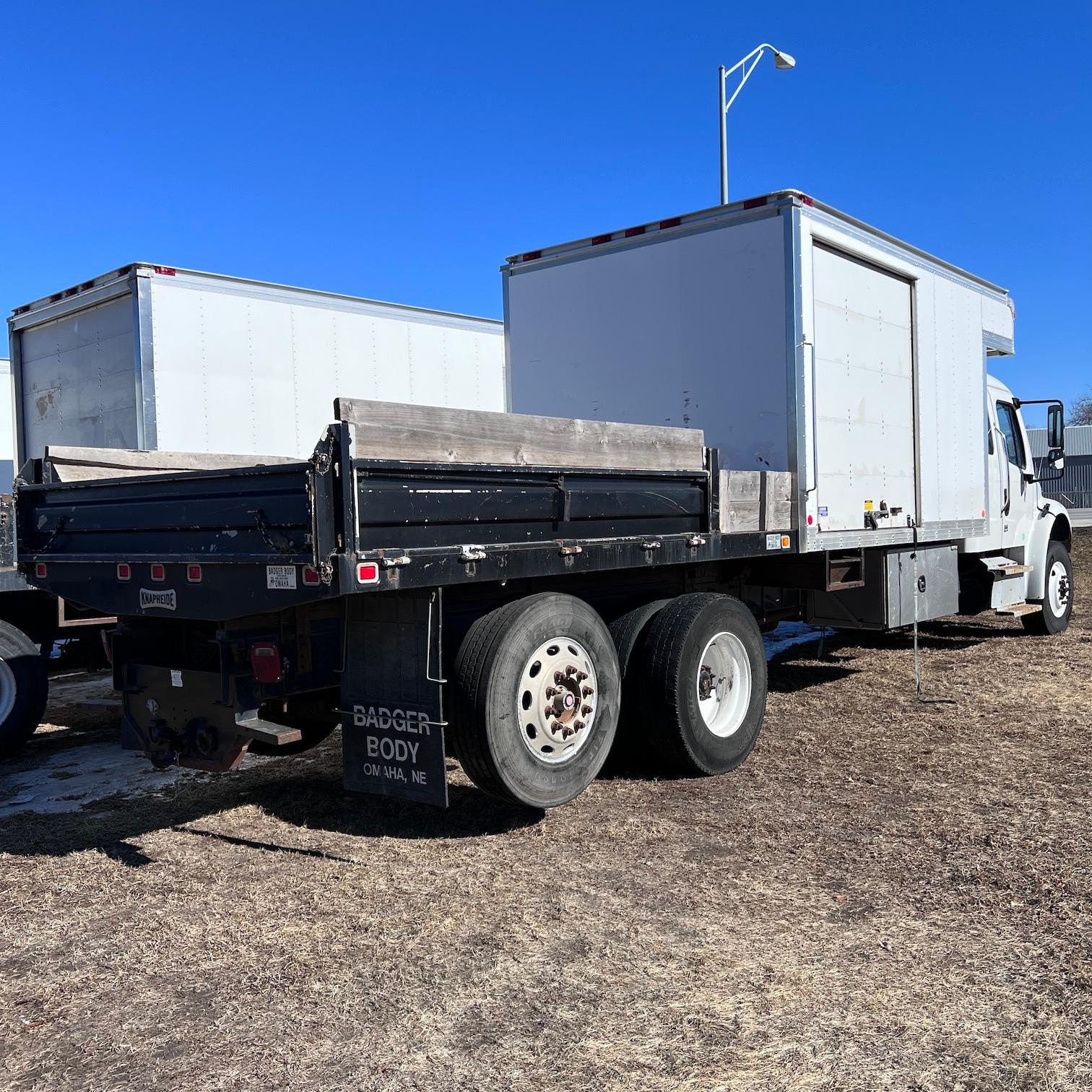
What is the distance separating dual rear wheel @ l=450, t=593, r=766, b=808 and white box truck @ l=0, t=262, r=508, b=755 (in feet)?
11.1

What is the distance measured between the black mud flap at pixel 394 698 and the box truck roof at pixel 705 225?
370cm

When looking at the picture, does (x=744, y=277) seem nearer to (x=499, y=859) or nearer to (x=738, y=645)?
(x=738, y=645)

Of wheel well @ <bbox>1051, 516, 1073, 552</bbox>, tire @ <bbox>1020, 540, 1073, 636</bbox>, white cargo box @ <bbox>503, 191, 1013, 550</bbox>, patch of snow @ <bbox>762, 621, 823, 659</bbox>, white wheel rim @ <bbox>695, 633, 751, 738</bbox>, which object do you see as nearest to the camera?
white wheel rim @ <bbox>695, 633, 751, 738</bbox>

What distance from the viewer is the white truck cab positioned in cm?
991

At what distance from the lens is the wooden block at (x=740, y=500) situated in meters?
6.10

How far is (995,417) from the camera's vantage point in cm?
1022

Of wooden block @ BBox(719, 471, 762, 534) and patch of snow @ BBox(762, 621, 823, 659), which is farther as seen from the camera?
patch of snow @ BBox(762, 621, 823, 659)

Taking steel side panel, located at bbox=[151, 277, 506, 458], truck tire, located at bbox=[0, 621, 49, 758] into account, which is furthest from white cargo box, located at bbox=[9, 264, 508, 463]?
truck tire, located at bbox=[0, 621, 49, 758]

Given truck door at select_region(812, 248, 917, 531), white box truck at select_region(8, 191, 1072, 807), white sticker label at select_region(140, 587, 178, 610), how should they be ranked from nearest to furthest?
white box truck at select_region(8, 191, 1072, 807), white sticker label at select_region(140, 587, 178, 610), truck door at select_region(812, 248, 917, 531)

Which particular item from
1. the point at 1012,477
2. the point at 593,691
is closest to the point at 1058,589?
the point at 1012,477

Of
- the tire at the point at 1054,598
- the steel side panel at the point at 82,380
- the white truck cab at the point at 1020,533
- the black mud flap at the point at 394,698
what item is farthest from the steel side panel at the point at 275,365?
the tire at the point at 1054,598

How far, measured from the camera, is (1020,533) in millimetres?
10617

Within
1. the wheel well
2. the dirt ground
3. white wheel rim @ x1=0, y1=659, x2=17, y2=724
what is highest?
the wheel well

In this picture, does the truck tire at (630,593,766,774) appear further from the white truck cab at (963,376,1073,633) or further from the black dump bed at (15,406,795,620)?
the white truck cab at (963,376,1073,633)
